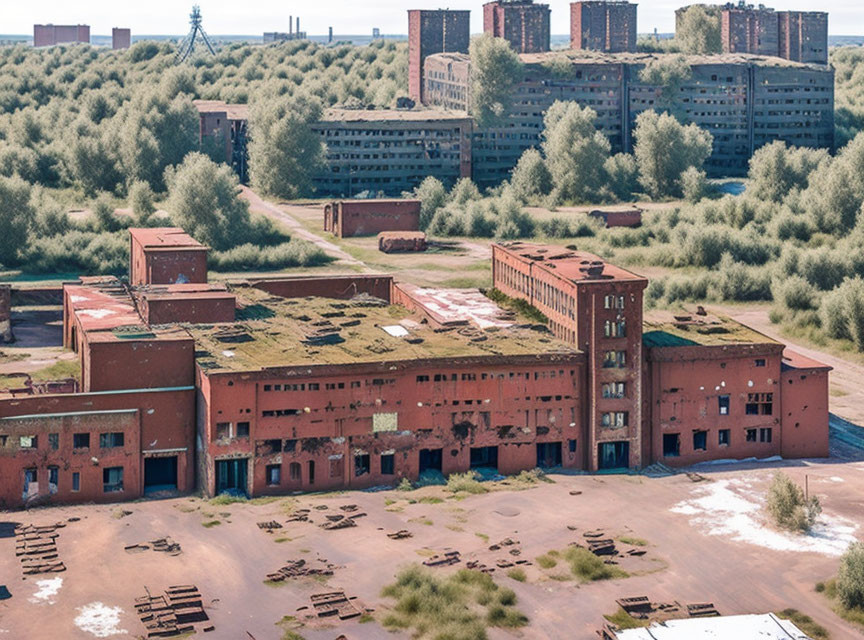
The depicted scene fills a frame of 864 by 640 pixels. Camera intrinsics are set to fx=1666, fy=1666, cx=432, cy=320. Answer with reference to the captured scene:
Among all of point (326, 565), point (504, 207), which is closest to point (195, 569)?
point (326, 565)

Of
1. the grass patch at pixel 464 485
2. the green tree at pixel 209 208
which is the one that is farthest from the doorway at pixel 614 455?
the green tree at pixel 209 208

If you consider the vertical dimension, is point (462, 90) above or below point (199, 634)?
above

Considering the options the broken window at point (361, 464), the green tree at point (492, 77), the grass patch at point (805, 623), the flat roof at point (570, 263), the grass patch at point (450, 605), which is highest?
the green tree at point (492, 77)

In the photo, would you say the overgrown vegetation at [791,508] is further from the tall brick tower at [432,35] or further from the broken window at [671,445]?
the tall brick tower at [432,35]

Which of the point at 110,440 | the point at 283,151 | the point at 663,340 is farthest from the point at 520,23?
the point at 110,440

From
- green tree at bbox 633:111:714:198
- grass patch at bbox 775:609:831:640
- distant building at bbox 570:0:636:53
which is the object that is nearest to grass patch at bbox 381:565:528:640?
grass patch at bbox 775:609:831:640

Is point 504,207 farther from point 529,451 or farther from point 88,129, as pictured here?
point 529,451
